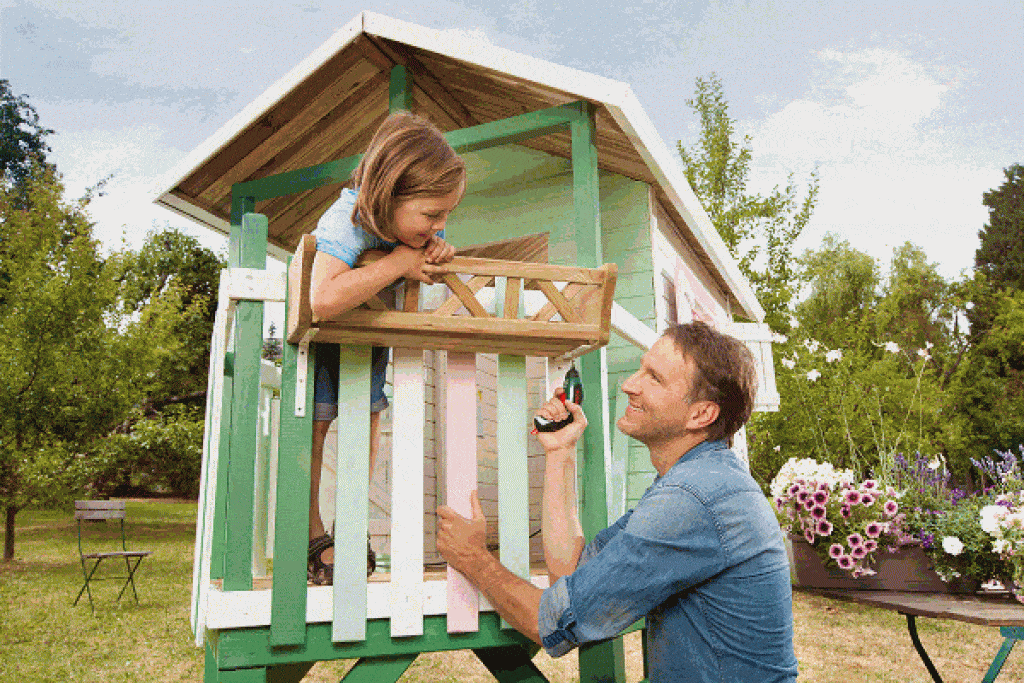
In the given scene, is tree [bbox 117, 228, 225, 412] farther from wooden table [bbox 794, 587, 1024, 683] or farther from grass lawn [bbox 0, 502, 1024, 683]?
wooden table [bbox 794, 587, 1024, 683]

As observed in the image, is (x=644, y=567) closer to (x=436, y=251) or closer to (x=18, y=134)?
(x=436, y=251)

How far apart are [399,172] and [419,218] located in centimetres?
13

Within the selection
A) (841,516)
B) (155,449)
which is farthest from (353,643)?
(155,449)

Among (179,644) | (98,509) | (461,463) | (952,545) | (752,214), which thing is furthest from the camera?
(752,214)

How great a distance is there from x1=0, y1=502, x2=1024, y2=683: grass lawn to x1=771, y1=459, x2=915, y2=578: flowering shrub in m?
1.17

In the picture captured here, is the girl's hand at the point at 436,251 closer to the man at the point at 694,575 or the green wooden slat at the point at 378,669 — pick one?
the man at the point at 694,575

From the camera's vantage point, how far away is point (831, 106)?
49.0 meters

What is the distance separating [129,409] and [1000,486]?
11009mm

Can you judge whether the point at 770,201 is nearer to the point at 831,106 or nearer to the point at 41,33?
the point at 831,106

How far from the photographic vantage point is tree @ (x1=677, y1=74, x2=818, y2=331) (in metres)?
13.2

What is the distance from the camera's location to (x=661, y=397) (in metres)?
2.18

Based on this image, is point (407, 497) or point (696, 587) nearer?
point (696, 587)

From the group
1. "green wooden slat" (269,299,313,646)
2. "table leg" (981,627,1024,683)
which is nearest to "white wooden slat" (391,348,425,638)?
"green wooden slat" (269,299,313,646)

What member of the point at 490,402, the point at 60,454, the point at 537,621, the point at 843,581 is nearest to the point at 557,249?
the point at 490,402
